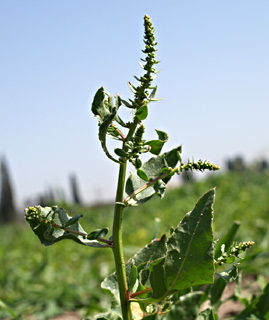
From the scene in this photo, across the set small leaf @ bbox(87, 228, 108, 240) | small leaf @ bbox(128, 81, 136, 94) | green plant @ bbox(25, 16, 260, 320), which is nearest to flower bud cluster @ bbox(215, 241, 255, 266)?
green plant @ bbox(25, 16, 260, 320)

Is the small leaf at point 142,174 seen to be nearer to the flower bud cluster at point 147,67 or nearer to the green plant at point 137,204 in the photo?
the green plant at point 137,204

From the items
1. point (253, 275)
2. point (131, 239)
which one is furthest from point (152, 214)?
point (253, 275)

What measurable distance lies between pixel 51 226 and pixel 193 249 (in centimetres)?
25

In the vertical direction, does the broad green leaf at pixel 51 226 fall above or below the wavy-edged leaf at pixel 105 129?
below

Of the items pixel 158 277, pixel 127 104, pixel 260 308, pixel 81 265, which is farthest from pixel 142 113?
pixel 81 265

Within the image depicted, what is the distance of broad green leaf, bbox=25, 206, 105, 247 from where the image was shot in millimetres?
792

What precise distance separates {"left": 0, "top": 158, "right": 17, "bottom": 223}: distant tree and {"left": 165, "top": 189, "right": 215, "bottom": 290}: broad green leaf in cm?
3288

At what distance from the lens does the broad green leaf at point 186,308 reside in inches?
27.0

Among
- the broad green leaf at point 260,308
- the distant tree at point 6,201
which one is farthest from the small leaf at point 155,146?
the distant tree at point 6,201

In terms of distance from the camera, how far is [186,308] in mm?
701

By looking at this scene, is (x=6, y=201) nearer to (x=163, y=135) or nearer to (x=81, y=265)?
(x=81, y=265)

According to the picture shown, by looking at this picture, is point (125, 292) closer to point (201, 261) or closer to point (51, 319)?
point (201, 261)

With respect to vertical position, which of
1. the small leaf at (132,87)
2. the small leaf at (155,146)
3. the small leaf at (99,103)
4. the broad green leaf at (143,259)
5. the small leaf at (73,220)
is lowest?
the broad green leaf at (143,259)

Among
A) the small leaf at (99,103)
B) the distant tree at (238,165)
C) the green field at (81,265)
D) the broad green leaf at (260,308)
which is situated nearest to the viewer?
the small leaf at (99,103)
